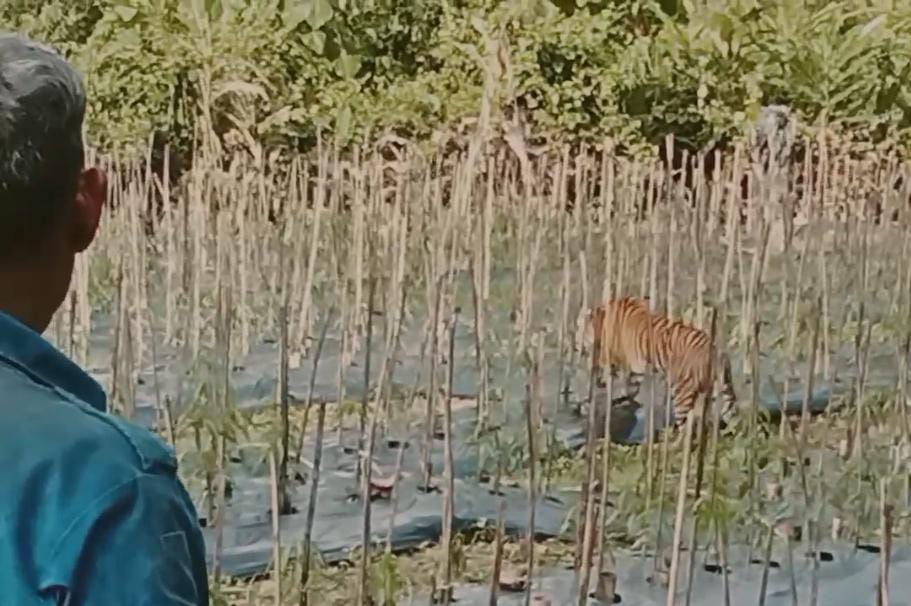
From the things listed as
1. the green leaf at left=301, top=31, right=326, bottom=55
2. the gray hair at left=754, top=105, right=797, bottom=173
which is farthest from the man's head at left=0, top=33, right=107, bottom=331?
the green leaf at left=301, top=31, right=326, bottom=55

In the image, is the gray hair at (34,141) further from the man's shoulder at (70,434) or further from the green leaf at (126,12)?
the green leaf at (126,12)

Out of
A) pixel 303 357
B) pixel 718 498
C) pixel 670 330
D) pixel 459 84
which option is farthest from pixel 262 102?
pixel 718 498

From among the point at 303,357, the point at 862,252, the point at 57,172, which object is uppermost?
the point at 57,172

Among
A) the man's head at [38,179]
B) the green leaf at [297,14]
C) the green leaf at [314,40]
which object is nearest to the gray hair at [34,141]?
the man's head at [38,179]

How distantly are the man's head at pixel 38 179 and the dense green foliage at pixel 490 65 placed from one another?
17.1 ft

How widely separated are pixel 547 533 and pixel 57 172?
175 centimetres

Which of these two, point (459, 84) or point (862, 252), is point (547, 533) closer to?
point (862, 252)

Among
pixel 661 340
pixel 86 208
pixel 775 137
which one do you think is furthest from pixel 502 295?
pixel 86 208

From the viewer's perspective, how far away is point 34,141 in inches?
23.4

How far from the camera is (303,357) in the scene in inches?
130

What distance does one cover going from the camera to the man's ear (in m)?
0.63

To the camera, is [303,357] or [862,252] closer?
[862,252]

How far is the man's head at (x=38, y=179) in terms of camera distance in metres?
0.59

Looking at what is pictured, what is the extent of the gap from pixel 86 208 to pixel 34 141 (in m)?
0.04
